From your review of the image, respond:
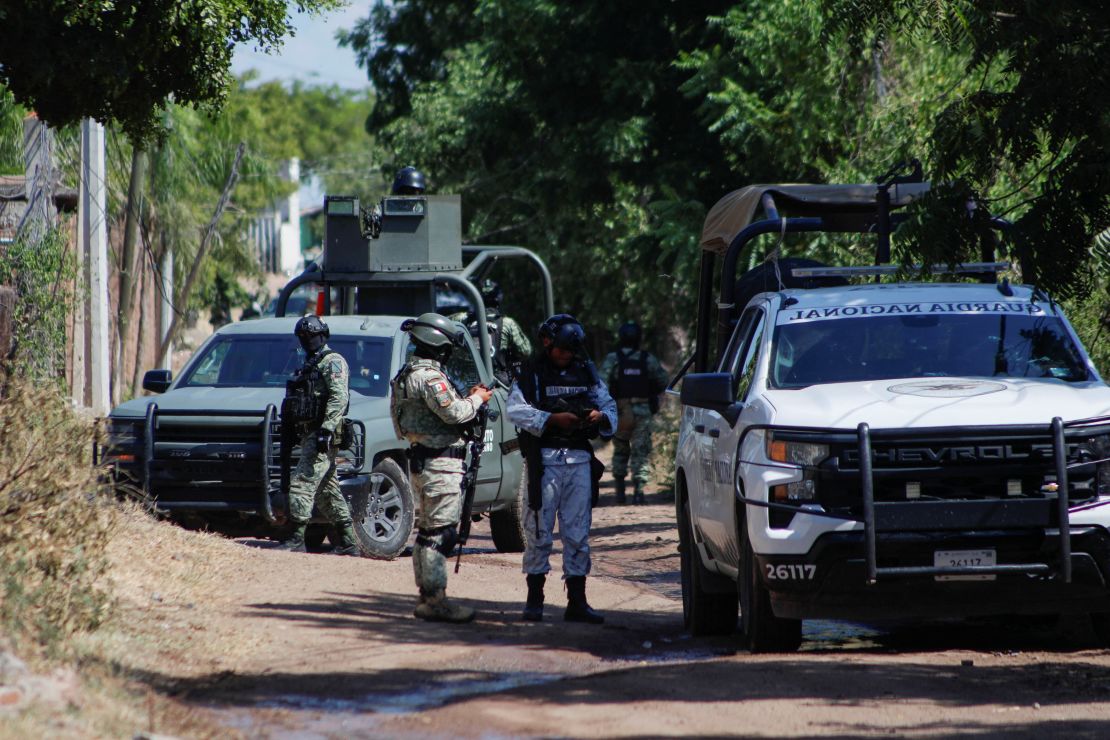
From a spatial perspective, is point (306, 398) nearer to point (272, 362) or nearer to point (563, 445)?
point (272, 362)

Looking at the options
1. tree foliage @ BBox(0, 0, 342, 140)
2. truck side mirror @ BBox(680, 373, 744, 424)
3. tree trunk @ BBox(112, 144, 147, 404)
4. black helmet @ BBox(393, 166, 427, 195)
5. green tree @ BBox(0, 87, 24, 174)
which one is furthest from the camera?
green tree @ BBox(0, 87, 24, 174)

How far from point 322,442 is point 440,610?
113 inches

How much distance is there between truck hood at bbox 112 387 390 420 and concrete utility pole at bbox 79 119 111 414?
6.78 m

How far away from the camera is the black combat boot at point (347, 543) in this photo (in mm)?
12234

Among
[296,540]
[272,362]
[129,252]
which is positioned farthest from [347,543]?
[129,252]

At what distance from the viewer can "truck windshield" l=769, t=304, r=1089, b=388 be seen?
8.51m

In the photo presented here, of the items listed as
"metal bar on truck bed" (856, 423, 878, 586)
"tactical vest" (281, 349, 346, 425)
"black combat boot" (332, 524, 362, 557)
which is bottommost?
"black combat boot" (332, 524, 362, 557)

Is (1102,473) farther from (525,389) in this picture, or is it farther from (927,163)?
(525,389)

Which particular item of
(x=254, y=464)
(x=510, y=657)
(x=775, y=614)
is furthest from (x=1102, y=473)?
(x=254, y=464)

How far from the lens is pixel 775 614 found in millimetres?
7883

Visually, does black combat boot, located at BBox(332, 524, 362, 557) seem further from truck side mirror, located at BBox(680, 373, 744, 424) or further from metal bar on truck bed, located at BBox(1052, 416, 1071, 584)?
metal bar on truck bed, located at BBox(1052, 416, 1071, 584)

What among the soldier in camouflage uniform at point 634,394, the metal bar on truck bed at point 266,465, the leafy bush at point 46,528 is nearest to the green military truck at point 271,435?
the metal bar on truck bed at point 266,465

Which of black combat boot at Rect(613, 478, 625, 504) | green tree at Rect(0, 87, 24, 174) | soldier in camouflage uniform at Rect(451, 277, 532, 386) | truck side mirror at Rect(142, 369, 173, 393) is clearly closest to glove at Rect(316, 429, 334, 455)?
truck side mirror at Rect(142, 369, 173, 393)

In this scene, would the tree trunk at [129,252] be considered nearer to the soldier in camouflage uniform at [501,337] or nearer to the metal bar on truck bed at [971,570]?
the soldier in camouflage uniform at [501,337]
